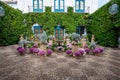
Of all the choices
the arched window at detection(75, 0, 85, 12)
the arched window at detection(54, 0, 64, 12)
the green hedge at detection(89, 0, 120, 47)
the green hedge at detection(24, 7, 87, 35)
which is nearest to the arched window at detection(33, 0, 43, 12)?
the green hedge at detection(24, 7, 87, 35)

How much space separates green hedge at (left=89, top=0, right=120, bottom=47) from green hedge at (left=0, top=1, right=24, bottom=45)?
860 centimetres

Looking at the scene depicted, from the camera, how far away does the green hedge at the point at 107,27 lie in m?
11.8

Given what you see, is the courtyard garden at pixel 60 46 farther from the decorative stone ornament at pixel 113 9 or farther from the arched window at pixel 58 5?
the arched window at pixel 58 5

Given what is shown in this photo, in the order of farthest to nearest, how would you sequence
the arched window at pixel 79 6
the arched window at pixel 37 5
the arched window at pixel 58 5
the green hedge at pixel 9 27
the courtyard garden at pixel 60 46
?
the arched window at pixel 79 6 < the arched window at pixel 58 5 < the arched window at pixel 37 5 < the green hedge at pixel 9 27 < the courtyard garden at pixel 60 46

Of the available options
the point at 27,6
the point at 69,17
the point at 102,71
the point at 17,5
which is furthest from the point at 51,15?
the point at 102,71

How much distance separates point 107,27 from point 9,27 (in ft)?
30.7

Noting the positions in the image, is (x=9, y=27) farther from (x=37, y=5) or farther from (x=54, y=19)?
(x=37, y=5)

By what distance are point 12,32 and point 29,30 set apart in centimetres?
402

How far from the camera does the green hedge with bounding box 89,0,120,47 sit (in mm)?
11812

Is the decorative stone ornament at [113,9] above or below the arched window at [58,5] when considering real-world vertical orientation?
below

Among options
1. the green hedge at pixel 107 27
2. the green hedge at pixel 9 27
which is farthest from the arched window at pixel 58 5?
the green hedge at pixel 107 27

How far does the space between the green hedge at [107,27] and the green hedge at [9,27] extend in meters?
8.60

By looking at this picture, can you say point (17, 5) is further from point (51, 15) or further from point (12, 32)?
point (12, 32)

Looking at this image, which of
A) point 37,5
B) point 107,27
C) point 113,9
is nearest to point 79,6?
point 37,5
